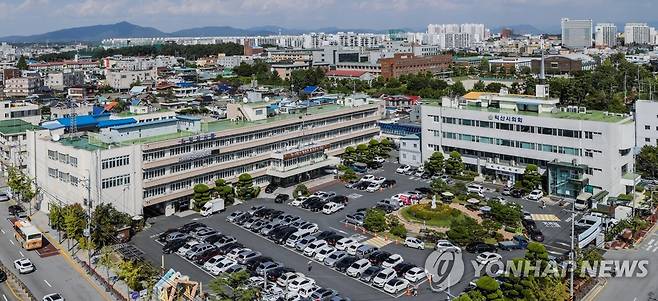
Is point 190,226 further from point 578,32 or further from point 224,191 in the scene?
point 578,32

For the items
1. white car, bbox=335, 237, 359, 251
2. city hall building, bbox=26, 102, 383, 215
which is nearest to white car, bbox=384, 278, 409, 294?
white car, bbox=335, 237, 359, 251

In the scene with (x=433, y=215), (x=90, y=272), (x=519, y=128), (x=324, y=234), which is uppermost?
(x=519, y=128)

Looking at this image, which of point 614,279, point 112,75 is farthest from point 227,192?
point 112,75

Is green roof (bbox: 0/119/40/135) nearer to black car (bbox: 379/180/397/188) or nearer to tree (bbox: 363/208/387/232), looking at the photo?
black car (bbox: 379/180/397/188)

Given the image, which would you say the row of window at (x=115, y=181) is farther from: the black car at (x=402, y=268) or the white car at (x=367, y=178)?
the white car at (x=367, y=178)

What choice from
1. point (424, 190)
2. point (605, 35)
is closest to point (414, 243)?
point (424, 190)

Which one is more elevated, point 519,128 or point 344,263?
point 519,128

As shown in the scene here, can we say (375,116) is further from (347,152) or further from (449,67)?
(449,67)
